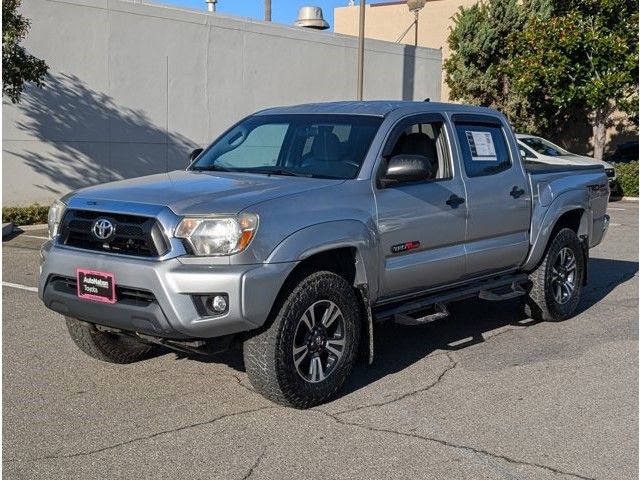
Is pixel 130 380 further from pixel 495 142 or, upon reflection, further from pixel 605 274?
pixel 605 274

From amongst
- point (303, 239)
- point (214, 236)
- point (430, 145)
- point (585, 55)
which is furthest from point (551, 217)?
point (585, 55)

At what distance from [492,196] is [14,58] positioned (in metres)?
9.16

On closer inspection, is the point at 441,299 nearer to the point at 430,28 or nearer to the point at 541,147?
the point at 541,147

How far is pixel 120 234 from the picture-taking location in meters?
5.09

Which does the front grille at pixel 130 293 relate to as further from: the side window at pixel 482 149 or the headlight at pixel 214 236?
the side window at pixel 482 149

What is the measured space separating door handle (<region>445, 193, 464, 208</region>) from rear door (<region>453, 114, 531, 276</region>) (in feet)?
0.46

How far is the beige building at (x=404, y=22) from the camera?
35.3 metres

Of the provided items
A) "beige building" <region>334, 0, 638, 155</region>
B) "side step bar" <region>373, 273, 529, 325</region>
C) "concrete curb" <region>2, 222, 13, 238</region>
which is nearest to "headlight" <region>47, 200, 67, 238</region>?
"side step bar" <region>373, 273, 529, 325</region>

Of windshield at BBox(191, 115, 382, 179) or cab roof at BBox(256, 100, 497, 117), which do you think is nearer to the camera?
windshield at BBox(191, 115, 382, 179)

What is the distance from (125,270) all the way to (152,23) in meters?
14.1

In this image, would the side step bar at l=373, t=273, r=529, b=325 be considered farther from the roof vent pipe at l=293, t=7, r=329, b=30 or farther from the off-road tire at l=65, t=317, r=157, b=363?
the roof vent pipe at l=293, t=7, r=329, b=30

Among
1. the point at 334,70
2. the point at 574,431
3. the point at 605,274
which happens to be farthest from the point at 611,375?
the point at 334,70

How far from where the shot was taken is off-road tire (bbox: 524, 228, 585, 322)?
767 centimetres

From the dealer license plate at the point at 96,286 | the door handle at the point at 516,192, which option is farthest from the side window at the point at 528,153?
the dealer license plate at the point at 96,286
